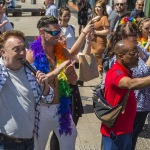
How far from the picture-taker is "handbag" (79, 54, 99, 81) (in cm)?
473

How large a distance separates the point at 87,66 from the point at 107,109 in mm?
1725

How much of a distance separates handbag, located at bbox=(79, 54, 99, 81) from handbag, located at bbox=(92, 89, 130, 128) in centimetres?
143

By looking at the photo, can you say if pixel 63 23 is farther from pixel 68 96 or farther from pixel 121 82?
pixel 121 82

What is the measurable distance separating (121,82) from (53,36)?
2.71 feet

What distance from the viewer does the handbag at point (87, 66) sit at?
4.73 metres

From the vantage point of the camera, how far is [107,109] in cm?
318

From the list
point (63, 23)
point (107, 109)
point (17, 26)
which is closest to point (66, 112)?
point (107, 109)

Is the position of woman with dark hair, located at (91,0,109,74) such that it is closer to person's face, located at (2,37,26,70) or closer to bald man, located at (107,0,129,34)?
bald man, located at (107,0,129,34)

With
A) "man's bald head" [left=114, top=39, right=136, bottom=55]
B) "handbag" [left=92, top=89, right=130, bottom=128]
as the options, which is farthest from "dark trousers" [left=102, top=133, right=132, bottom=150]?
"man's bald head" [left=114, top=39, right=136, bottom=55]

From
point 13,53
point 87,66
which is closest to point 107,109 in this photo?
point 13,53

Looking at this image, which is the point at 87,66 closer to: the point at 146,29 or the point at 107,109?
the point at 146,29

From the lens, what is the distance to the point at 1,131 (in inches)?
109

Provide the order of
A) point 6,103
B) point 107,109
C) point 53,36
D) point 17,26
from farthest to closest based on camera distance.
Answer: point 17,26, point 53,36, point 107,109, point 6,103

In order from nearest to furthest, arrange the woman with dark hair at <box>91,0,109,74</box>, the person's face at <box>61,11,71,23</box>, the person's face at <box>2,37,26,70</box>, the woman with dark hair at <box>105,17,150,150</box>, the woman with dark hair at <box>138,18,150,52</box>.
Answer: the person's face at <box>2,37,26,70</box>
the woman with dark hair at <box>105,17,150,150</box>
the woman with dark hair at <box>138,18,150,52</box>
the person's face at <box>61,11,71,23</box>
the woman with dark hair at <box>91,0,109,74</box>
